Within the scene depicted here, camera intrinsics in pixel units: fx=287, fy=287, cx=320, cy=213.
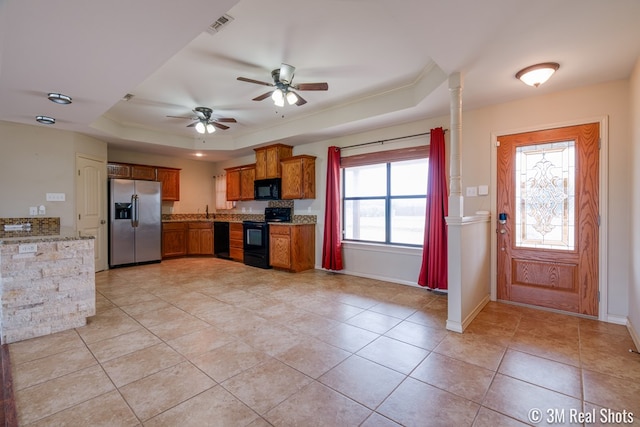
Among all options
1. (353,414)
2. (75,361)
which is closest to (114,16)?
(75,361)

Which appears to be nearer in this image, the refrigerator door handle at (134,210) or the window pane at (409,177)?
the window pane at (409,177)

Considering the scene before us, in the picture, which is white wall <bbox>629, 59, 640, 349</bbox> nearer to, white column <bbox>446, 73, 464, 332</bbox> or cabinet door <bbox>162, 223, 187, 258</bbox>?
white column <bbox>446, 73, 464, 332</bbox>

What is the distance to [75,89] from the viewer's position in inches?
121

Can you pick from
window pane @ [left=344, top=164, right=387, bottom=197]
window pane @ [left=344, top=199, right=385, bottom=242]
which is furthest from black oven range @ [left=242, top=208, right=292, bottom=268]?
window pane @ [left=344, top=164, right=387, bottom=197]

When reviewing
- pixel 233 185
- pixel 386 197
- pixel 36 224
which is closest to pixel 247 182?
pixel 233 185

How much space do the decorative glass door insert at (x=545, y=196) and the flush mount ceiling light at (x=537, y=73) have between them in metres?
0.93

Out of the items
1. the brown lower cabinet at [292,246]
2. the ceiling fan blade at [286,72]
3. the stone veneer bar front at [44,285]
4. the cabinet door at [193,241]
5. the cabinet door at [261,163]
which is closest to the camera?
the stone veneer bar front at [44,285]

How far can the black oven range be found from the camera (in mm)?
5703

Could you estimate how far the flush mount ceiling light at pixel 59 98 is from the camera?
126 inches

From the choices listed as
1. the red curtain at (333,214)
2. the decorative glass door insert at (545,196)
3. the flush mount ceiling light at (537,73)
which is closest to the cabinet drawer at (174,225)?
the red curtain at (333,214)

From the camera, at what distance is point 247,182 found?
22.2 ft

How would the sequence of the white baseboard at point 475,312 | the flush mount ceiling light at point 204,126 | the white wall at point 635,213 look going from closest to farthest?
the white wall at point 635,213
the white baseboard at point 475,312
the flush mount ceiling light at point 204,126

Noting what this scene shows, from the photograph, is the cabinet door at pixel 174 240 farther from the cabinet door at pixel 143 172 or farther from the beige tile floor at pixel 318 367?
the beige tile floor at pixel 318 367

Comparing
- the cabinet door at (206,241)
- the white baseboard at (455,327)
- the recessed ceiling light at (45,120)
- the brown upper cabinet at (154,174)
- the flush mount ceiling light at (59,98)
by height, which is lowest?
Result: the white baseboard at (455,327)
